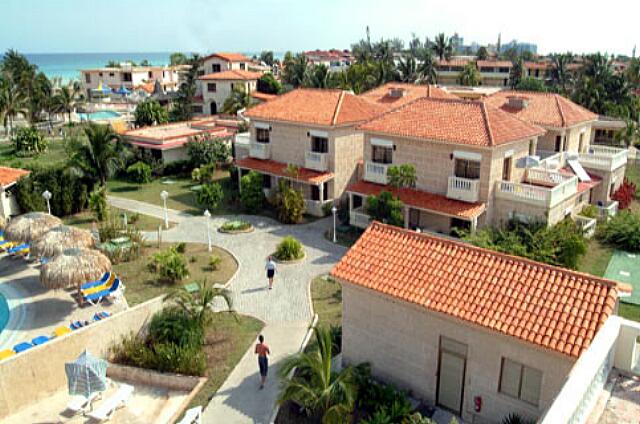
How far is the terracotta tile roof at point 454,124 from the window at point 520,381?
14.1 meters

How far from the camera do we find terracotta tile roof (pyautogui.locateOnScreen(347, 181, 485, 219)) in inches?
961

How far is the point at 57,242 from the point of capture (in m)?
20.6

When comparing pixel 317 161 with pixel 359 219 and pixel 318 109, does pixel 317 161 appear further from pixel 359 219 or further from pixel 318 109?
pixel 359 219

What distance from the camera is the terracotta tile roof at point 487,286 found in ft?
37.1

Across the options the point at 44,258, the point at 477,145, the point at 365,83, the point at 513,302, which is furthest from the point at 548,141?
the point at 365,83

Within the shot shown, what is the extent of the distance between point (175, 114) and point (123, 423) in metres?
51.5

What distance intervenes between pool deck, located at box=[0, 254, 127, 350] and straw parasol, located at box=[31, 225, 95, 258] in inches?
65.7

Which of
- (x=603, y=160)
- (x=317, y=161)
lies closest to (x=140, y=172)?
(x=317, y=161)

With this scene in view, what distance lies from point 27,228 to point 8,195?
8.32m

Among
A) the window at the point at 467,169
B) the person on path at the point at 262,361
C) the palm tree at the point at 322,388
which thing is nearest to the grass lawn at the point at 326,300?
the person on path at the point at 262,361

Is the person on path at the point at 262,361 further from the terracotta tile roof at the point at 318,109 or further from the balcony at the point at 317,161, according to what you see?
the terracotta tile roof at the point at 318,109

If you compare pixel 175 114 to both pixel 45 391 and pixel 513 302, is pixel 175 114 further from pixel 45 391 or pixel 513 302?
pixel 513 302

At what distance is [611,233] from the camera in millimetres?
26156

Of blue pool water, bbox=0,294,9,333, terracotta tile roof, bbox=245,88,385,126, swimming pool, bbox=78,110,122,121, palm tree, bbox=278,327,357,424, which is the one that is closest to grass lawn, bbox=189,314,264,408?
palm tree, bbox=278,327,357,424
